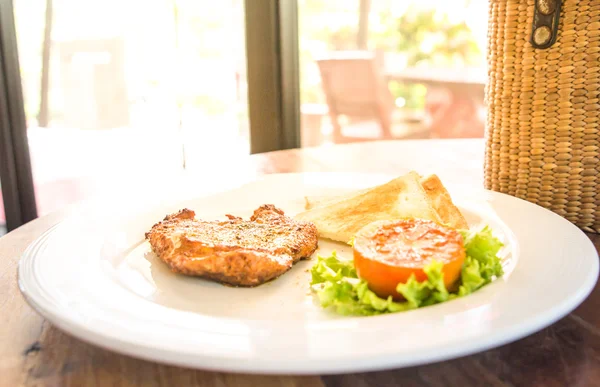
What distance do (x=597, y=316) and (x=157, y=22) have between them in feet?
11.7

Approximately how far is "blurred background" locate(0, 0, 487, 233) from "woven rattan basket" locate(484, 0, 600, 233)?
2100 mm

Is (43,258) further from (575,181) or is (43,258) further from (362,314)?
(575,181)

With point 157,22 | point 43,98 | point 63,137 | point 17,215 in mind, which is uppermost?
point 157,22

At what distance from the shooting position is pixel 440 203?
3.91 ft

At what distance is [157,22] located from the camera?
3809 millimetres

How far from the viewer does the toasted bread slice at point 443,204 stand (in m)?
1.15

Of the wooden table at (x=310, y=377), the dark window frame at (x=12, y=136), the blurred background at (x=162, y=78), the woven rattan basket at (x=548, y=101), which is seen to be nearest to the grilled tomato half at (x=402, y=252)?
the wooden table at (x=310, y=377)

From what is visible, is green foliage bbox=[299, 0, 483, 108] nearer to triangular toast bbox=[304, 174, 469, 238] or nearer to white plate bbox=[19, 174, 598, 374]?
triangular toast bbox=[304, 174, 469, 238]

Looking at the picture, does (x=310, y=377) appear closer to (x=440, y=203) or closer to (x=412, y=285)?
(x=412, y=285)

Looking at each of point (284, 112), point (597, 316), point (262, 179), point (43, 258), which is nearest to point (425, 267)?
point (597, 316)

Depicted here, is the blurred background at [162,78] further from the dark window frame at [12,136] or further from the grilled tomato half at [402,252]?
the grilled tomato half at [402,252]

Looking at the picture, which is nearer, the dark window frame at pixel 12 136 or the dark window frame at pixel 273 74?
the dark window frame at pixel 12 136

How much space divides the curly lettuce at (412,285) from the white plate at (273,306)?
22mm

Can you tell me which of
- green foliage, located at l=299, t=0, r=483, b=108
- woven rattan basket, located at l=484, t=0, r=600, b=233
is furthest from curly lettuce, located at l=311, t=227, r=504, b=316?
green foliage, located at l=299, t=0, r=483, b=108
